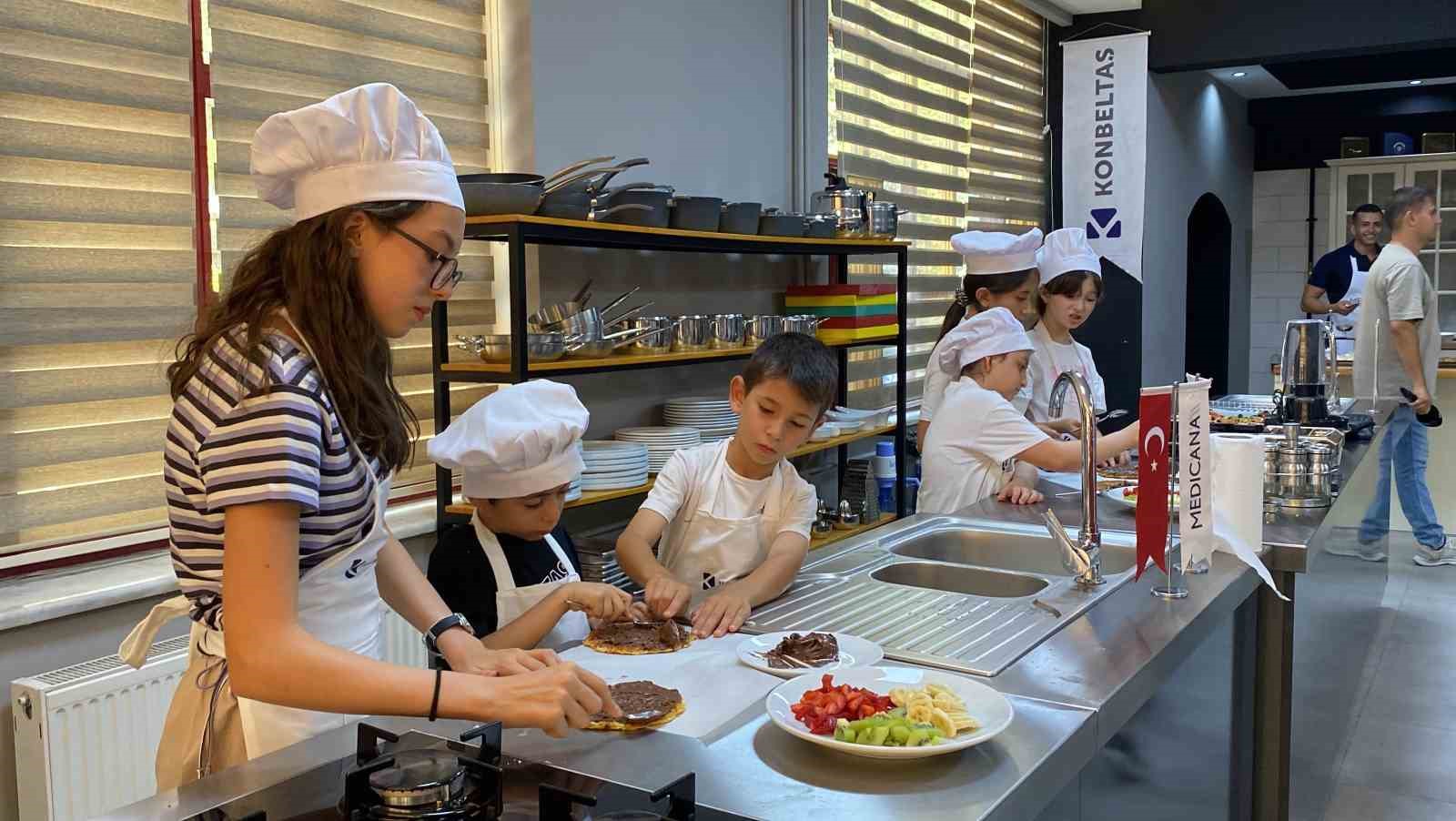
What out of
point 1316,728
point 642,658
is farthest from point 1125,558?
point 642,658

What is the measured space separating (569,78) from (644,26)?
453 mm

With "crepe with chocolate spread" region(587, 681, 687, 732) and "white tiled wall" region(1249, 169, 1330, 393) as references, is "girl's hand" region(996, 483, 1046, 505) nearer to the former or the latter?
"crepe with chocolate spread" region(587, 681, 687, 732)

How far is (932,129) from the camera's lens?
612 centimetres

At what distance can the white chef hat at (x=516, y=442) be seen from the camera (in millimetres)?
1999

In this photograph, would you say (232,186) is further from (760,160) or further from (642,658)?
(760,160)

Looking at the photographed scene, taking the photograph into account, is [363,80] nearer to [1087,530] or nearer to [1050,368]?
[1087,530]

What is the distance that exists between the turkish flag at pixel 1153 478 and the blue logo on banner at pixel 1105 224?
4.91 m

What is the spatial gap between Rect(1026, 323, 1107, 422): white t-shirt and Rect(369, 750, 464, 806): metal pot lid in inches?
128

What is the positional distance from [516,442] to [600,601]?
321 mm

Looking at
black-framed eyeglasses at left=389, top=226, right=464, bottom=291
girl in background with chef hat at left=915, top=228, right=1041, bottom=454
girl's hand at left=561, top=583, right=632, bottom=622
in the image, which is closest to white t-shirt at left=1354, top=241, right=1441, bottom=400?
girl in background with chef hat at left=915, top=228, right=1041, bottom=454

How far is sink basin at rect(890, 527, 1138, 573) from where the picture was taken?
2.50 m

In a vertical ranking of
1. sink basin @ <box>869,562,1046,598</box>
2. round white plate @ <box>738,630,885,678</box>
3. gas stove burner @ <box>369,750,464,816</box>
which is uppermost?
gas stove burner @ <box>369,750,464,816</box>

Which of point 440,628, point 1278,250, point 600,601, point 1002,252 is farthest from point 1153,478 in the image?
point 1278,250

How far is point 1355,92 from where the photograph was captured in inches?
391
